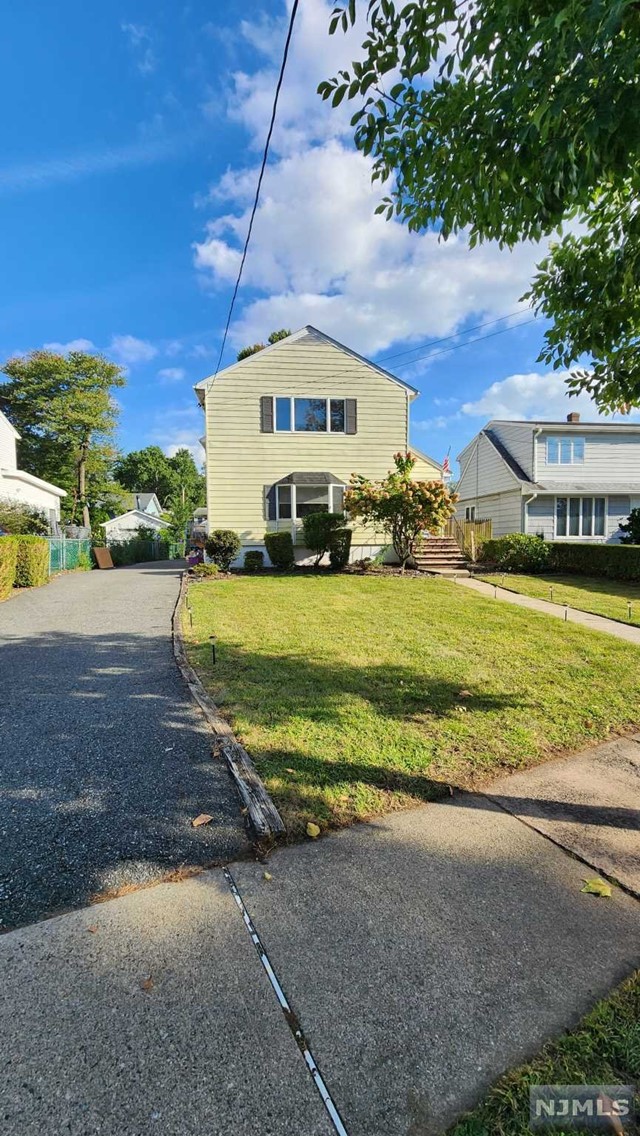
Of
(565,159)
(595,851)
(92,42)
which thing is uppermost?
(92,42)

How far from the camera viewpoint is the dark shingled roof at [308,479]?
15719mm

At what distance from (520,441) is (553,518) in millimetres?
3596

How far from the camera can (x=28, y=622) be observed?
823 centimetres

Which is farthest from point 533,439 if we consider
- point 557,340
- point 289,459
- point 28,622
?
point 28,622

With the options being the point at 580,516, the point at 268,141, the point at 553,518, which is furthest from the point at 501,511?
the point at 268,141

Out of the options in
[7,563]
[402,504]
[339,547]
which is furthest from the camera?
[339,547]

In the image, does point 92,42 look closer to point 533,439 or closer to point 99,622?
point 99,622

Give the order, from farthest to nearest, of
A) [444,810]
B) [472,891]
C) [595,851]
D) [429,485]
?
[429,485] → [444,810] → [595,851] → [472,891]

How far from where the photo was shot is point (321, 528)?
14367 mm

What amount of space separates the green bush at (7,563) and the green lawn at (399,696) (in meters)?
5.23

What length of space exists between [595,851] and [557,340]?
139 inches

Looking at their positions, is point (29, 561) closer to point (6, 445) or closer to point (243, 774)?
point (6, 445)

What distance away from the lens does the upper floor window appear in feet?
64.3

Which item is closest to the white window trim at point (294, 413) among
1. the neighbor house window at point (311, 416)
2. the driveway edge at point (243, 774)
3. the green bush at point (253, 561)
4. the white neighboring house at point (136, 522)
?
the neighbor house window at point (311, 416)
